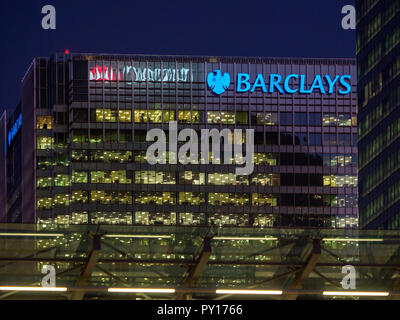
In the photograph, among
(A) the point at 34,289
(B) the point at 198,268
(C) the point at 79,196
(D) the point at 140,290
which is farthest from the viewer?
(C) the point at 79,196

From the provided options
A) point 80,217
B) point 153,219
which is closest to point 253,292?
point 80,217

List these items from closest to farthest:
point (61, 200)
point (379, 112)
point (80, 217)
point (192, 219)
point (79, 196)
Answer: point (379, 112) → point (80, 217) → point (61, 200) → point (192, 219) → point (79, 196)

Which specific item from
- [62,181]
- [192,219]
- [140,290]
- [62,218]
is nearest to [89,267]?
[140,290]

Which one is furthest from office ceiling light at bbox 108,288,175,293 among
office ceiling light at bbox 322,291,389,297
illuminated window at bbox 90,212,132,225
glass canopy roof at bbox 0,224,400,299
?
illuminated window at bbox 90,212,132,225

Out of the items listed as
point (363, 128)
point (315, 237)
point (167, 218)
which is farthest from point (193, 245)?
point (167, 218)

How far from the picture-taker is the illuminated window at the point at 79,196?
198 m

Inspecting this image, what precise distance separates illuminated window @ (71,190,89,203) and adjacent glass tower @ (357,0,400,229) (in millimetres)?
65109

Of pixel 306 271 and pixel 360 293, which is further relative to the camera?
pixel 306 271

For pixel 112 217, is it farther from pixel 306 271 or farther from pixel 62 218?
pixel 306 271

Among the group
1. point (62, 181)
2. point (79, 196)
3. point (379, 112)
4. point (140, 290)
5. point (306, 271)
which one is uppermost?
Result: point (379, 112)

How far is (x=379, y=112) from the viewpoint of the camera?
137m

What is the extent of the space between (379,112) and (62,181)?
250ft

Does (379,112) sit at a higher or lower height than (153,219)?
higher
